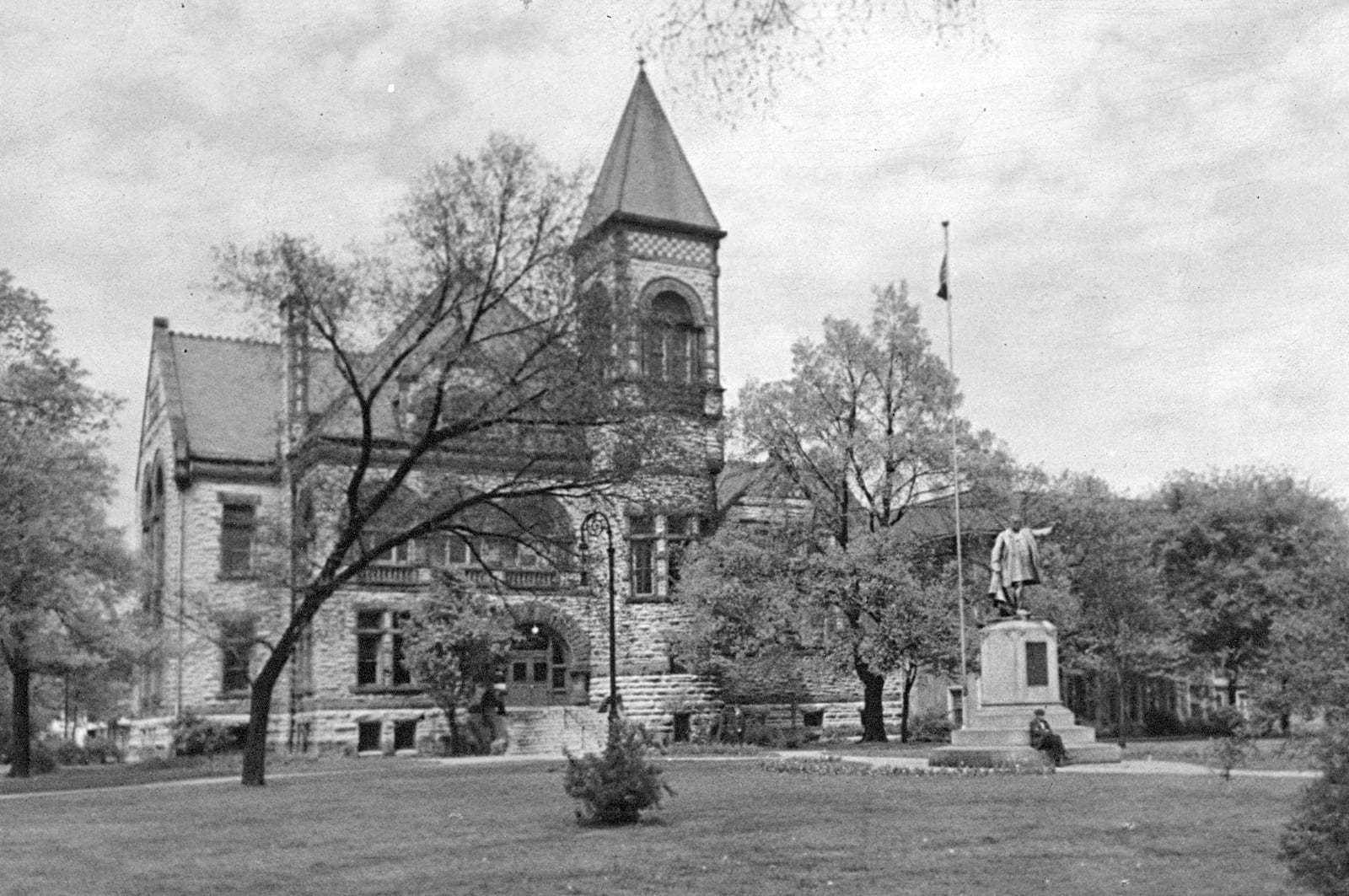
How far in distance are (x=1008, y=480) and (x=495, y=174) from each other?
21.1 meters

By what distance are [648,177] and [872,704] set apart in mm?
18145

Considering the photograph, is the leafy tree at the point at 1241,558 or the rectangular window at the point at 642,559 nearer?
the rectangular window at the point at 642,559

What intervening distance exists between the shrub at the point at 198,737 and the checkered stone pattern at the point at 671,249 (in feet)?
63.6

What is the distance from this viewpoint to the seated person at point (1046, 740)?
26047 mm

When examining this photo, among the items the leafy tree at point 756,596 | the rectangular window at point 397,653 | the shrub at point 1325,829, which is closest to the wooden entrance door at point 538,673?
the rectangular window at point 397,653

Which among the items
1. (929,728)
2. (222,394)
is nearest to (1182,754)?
(929,728)

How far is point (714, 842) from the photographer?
14383 mm

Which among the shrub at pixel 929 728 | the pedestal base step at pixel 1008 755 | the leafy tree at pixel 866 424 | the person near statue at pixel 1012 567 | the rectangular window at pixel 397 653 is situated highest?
the leafy tree at pixel 866 424

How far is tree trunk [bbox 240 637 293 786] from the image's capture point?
88.3 ft

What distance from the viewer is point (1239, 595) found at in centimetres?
5956

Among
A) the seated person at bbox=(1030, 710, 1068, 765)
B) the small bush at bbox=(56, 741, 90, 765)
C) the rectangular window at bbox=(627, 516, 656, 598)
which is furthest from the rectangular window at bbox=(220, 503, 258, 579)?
the seated person at bbox=(1030, 710, 1068, 765)

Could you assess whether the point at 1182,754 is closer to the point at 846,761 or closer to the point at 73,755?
the point at 846,761

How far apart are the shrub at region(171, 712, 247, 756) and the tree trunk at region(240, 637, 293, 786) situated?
1908cm

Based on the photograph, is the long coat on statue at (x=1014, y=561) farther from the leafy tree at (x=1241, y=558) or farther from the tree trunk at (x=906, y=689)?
the leafy tree at (x=1241, y=558)
